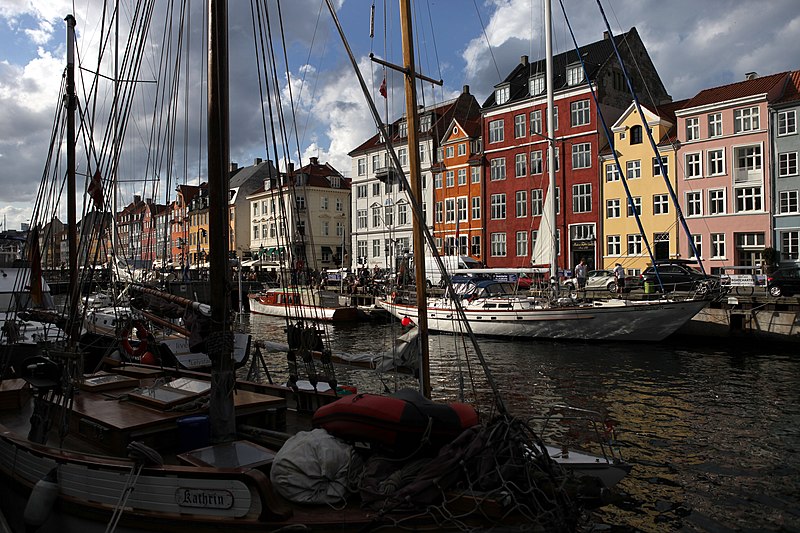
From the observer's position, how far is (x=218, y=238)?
6.41m

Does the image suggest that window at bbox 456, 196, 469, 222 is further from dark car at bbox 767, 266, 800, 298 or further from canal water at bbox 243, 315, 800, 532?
dark car at bbox 767, 266, 800, 298

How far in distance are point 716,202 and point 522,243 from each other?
15.8m

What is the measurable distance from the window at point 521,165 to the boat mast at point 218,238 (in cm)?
4684

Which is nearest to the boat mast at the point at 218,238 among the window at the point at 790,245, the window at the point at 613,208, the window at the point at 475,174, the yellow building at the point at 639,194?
the yellow building at the point at 639,194

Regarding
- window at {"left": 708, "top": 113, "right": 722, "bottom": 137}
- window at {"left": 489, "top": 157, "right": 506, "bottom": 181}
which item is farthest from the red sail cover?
window at {"left": 489, "top": 157, "right": 506, "bottom": 181}

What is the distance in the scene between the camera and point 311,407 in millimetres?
8852

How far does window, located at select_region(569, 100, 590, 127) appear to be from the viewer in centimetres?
4716

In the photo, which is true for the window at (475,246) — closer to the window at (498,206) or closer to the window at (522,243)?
the window at (498,206)

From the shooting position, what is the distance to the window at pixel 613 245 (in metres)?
45.2

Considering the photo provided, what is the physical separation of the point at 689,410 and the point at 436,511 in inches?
482

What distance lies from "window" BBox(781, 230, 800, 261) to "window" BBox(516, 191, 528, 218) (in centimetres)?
1946

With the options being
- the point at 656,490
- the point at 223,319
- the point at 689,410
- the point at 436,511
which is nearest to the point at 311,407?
the point at 223,319

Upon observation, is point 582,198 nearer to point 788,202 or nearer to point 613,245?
point 613,245

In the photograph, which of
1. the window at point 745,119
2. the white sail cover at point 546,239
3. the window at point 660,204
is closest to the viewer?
the white sail cover at point 546,239
